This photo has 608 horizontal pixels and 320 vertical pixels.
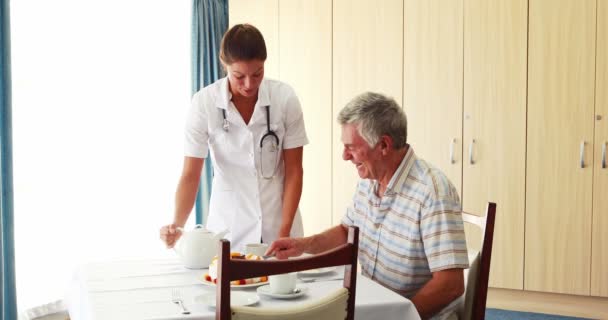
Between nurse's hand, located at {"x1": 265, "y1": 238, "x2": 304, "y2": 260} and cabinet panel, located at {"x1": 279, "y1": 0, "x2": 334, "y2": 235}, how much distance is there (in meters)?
2.37

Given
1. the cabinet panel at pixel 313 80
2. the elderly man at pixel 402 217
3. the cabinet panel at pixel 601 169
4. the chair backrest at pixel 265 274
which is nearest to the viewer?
the chair backrest at pixel 265 274

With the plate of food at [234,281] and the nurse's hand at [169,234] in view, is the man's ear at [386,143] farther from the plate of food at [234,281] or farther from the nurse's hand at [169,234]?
the nurse's hand at [169,234]

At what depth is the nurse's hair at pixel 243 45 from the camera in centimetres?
220

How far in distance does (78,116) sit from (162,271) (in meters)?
1.97

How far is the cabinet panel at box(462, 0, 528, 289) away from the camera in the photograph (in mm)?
3850

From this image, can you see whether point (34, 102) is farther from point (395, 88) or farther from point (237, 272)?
point (237, 272)

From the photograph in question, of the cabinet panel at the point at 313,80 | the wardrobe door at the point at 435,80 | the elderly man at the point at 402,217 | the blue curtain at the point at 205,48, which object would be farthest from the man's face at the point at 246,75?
the blue curtain at the point at 205,48

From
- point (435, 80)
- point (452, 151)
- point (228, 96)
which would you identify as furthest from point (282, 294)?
point (435, 80)

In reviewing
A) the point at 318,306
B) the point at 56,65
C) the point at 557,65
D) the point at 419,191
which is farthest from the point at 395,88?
the point at 318,306

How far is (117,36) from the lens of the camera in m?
3.88

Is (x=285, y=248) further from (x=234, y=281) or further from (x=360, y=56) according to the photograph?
(x=360, y=56)

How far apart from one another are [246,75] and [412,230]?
0.84 m

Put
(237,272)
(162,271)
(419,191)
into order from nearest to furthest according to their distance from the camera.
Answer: (237,272) < (419,191) < (162,271)

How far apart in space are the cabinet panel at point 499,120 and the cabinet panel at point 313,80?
967mm
